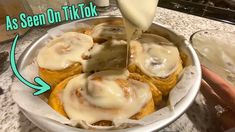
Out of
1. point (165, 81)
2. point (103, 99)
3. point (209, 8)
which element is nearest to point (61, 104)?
point (103, 99)

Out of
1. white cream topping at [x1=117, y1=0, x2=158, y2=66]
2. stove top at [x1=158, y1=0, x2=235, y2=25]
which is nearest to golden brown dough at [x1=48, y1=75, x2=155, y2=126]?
white cream topping at [x1=117, y1=0, x2=158, y2=66]

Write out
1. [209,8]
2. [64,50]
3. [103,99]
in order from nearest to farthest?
[103,99] < [64,50] < [209,8]

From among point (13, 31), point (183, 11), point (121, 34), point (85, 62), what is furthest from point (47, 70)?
point (183, 11)

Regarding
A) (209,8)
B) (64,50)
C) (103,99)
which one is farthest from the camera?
(209,8)

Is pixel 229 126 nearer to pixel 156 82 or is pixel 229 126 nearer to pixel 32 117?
pixel 156 82

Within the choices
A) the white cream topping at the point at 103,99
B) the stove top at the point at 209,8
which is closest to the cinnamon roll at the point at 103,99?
the white cream topping at the point at 103,99

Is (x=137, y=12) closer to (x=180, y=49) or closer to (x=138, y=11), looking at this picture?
(x=138, y=11)

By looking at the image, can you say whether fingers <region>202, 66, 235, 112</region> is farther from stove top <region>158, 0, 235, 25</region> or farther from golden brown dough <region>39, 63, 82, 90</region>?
stove top <region>158, 0, 235, 25</region>
